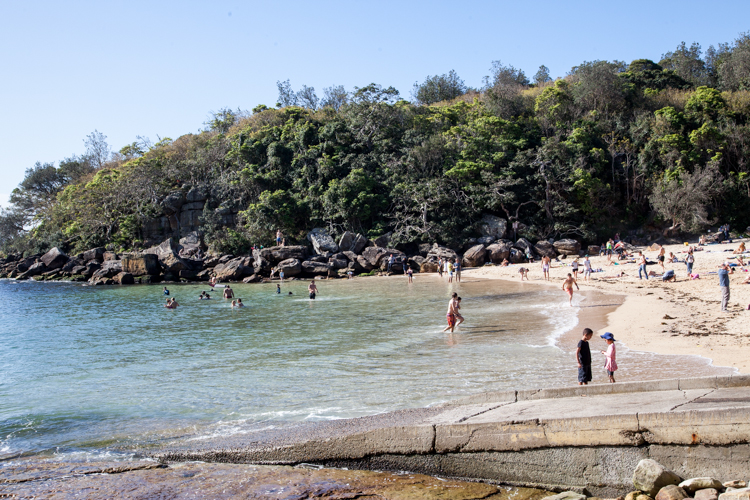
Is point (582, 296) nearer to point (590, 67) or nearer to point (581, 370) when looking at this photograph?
point (581, 370)

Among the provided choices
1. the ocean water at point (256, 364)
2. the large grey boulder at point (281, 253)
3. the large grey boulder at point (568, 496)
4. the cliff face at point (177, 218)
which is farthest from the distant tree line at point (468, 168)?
the large grey boulder at point (568, 496)

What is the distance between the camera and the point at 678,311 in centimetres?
1527

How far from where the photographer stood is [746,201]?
116ft

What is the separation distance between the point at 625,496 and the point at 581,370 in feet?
11.1

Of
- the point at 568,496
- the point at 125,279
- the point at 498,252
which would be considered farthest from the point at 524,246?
the point at 568,496

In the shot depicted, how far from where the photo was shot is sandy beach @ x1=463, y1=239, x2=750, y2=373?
10969 millimetres

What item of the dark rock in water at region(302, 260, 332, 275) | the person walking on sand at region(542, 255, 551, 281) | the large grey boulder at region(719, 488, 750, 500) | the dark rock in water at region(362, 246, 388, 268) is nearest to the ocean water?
the large grey boulder at region(719, 488, 750, 500)

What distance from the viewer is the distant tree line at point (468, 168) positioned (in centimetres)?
3672

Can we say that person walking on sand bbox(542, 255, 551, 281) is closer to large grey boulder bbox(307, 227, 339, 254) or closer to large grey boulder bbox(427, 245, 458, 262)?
large grey boulder bbox(427, 245, 458, 262)

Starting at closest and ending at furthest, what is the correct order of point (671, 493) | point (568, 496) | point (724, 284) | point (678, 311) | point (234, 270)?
point (671, 493), point (568, 496), point (724, 284), point (678, 311), point (234, 270)

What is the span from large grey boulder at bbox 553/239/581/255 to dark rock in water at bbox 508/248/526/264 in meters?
2.45

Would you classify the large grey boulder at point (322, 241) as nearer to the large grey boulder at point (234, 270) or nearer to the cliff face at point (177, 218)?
the large grey boulder at point (234, 270)

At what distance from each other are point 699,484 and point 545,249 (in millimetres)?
31480

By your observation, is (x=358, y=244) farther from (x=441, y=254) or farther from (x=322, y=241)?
(x=441, y=254)
